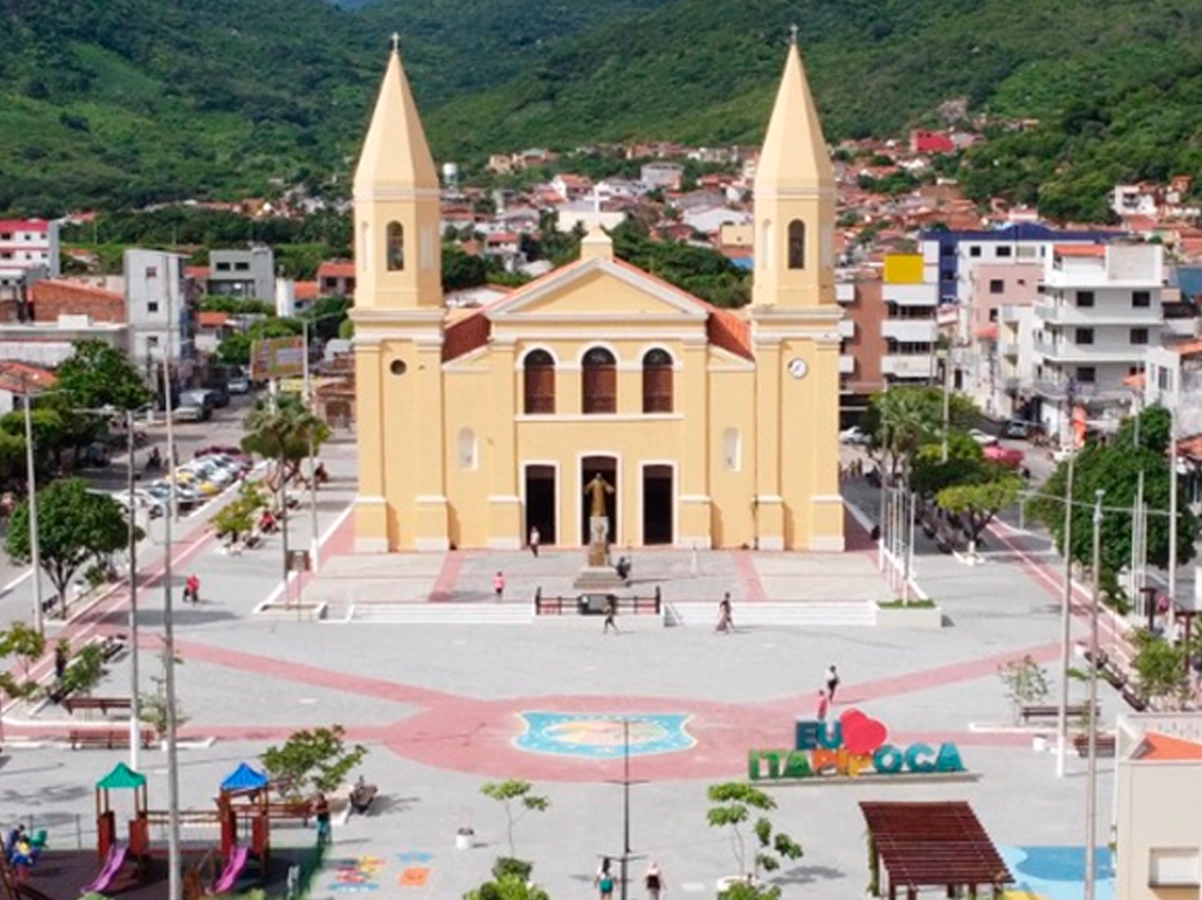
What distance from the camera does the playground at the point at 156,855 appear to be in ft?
104

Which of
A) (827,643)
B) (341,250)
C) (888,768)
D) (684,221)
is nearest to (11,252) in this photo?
(341,250)

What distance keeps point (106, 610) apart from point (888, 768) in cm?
2283

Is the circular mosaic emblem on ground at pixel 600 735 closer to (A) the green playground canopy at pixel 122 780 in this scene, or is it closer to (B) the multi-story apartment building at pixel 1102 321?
(A) the green playground canopy at pixel 122 780

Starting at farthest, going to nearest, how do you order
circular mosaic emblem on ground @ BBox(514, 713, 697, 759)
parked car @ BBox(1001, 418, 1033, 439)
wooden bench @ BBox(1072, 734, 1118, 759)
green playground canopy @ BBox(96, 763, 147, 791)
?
parked car @ BBox(1001, 418, 1033, 439) → circular mosaic emblem on ground @ BBox(514, 713, 697, 759) → wooden bench @ BBox(1072, 734, 1118, 759) → green playground canopy @ BBox(96, 763, 147, 791)

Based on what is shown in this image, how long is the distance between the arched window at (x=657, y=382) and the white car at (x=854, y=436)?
24.0m

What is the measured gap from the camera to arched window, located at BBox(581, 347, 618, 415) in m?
62.2

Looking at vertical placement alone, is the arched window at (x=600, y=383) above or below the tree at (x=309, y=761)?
above

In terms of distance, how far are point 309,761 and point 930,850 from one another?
10.0 m

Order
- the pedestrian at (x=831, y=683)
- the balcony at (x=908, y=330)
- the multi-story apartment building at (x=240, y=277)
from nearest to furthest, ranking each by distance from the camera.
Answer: the pedestrian at (x=831, y=683) < the balcony at (x=908, y=330) < the multi-story apartment building at (x=240, y=277)

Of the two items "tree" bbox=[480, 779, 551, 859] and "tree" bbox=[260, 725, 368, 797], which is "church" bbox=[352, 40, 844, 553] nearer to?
"tree" bbox=[480, 779, 551, 859]

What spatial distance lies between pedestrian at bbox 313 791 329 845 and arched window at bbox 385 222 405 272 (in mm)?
28997

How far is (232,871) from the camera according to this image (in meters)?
32.1

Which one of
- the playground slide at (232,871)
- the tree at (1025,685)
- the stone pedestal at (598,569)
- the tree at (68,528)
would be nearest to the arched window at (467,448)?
the stone pedestal at (598,569)

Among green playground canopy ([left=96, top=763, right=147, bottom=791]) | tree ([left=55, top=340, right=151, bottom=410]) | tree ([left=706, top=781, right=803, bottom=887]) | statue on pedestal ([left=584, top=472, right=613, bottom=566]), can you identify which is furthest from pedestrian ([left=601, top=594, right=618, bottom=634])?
tree ([left=55, top=340, right=151, bottom=410])
